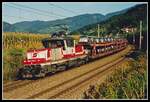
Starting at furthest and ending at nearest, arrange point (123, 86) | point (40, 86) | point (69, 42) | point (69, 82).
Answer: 1. point (69, 42)
2. point (69, 82)
3. point (40, 86)
4. point (123, 86)

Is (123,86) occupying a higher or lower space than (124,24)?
lower

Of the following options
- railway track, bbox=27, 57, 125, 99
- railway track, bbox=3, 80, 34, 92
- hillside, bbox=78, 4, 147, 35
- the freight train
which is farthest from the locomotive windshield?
railway track, bbox=3, 80, 34, 92

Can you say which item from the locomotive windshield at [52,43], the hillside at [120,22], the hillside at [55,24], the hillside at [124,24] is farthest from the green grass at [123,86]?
the locomotive windshield at [52,43]

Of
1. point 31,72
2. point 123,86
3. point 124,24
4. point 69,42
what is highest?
point 124,24

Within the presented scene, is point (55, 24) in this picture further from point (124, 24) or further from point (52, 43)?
point (124, 24)

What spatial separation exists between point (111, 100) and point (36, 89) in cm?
387

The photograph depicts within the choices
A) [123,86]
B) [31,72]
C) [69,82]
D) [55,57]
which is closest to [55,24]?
[69,82]

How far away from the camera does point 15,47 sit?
787 inches

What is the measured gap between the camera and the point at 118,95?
1555 cm

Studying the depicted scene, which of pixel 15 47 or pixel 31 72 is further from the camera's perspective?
pixel 15 47

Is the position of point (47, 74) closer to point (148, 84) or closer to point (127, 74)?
point (127, 74)

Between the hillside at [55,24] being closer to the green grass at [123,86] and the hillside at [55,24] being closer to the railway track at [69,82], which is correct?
the railway track at [69,82]

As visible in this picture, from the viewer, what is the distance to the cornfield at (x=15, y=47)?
61.2 ft

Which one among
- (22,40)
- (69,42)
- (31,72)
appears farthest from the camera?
(69,42)
